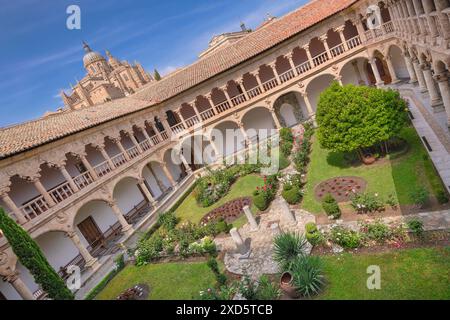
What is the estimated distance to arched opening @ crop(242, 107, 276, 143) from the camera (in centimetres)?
2870

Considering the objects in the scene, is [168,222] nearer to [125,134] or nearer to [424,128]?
[125,134]

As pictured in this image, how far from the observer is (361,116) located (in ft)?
46.1

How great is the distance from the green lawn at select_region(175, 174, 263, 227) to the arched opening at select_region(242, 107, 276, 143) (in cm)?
837

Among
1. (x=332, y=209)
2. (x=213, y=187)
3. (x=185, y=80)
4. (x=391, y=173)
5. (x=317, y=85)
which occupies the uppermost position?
(x=185, y=80)

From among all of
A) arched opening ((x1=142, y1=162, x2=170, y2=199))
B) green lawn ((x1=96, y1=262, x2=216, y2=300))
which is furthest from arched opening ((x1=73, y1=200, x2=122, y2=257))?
arched opening ((x1=142, y1=162, x2=170, y2=199))

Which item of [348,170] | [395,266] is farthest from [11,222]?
[348,170]

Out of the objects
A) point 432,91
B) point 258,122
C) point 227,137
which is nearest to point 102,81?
point 227,137

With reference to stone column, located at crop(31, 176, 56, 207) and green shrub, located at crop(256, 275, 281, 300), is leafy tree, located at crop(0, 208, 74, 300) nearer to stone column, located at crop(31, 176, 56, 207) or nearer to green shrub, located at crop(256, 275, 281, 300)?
stone column, located at crop(31, 176, 56, 207)

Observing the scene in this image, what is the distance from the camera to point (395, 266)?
28.3 ft

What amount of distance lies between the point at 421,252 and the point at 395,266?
89cm

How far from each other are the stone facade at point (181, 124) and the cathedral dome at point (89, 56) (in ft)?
151

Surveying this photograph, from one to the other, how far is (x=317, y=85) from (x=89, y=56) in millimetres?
57717

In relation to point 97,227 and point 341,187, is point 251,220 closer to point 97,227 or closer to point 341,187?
point 341,187
